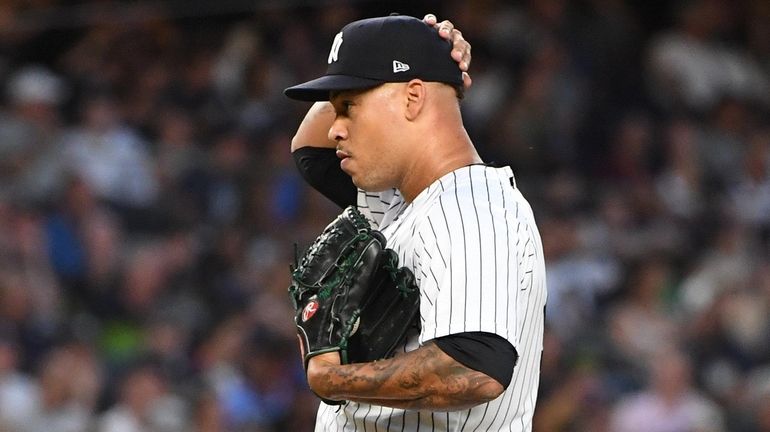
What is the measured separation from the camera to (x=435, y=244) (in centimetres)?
218

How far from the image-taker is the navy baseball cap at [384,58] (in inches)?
89.2

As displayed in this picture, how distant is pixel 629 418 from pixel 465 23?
116 inches

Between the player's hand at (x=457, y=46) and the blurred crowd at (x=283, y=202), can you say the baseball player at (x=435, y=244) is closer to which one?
the player's hand at (x=457, y=46)

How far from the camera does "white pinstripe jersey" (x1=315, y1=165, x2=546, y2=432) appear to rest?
2084 mm

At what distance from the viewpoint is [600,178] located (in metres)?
7.20

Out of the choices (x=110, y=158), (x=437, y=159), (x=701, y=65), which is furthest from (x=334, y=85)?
(x=701, y=65)

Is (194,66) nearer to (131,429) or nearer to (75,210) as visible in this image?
(75,210)

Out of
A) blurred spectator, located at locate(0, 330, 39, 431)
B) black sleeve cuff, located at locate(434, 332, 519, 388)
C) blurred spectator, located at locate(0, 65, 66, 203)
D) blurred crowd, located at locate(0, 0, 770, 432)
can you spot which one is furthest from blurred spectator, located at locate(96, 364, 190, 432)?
black sleeve cuff, located at locate(434, 332, 519, 388)

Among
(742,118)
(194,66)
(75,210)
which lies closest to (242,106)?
(194,66)

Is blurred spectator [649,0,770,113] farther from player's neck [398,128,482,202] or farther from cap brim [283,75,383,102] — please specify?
cap brim [283,75,383,102]

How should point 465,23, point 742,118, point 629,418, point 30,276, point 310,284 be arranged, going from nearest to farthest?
point 310,284
point 629,418
point 30,276
point 742,118
point 465,23

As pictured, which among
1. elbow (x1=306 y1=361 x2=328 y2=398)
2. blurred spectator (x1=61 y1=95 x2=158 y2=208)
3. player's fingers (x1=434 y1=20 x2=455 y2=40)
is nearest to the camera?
elbow (x1=306 y1=361 x2=328 y2=398)

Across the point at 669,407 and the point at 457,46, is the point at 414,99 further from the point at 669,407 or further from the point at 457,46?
the point at 669,407

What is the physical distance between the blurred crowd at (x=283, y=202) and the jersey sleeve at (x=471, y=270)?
13.2 feet
